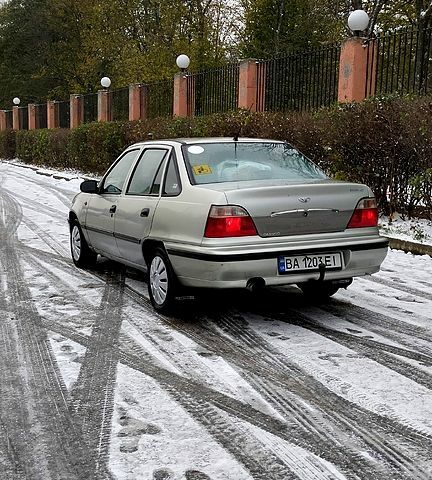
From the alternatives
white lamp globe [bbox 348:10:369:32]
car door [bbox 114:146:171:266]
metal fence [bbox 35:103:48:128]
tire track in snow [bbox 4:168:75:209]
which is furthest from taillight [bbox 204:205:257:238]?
metal fence [bbox 35:103:48:128]

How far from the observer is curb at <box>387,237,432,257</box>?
8582 millimetres

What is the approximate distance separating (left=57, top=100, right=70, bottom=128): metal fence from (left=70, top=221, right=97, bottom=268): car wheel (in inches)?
1159

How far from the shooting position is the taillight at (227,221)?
203 inches

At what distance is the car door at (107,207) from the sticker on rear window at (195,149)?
94cm

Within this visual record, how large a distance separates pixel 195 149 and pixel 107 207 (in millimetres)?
1336

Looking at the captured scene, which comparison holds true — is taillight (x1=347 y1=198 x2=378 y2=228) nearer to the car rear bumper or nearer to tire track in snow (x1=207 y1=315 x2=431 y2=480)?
the car rear bumper

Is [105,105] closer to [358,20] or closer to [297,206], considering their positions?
[358,20]

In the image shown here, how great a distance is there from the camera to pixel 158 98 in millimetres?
25484

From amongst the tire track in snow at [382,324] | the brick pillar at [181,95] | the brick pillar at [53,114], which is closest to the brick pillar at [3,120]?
the brick pillar at [53,114]

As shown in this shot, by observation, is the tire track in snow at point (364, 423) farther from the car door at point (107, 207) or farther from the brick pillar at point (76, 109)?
the brick pillar at point (76, 109)

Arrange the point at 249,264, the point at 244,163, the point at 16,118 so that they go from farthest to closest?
1. the point at 16,118
2. the point at 244,163
3. the point at 249,264

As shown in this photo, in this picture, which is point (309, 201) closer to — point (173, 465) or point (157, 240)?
point (157, 240)

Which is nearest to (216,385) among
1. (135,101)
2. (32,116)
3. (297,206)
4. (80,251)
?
(297,206)

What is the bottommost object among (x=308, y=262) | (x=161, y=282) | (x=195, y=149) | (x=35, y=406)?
(x=35, y=406)
